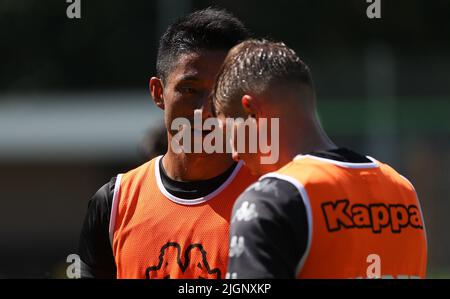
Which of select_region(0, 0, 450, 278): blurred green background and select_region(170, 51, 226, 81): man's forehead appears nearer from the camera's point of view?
select_region(170, 51, 226, 81): man's forehead

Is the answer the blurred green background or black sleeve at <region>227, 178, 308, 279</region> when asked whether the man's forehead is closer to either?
black sleeve at <region>227, 178, 308, 279</region>

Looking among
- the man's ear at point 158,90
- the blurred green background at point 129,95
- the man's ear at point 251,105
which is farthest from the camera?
the blurred green background at point 129,95

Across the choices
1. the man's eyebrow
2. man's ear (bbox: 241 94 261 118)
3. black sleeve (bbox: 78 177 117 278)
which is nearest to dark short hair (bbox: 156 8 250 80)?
the man's eyebrow

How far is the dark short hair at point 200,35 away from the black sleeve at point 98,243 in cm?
67

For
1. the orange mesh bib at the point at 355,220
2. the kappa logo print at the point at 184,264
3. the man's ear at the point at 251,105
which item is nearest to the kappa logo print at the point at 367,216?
the orange mesh bib at the point at 355,220

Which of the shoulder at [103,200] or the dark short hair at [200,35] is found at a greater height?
the dark short hair at [200,35]

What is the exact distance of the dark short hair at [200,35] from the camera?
3920 mm

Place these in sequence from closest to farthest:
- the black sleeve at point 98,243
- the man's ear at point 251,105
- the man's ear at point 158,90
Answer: the man's ear at point 251,105 → the black sleeve at point 98,243 → the man's ear at point 158,90

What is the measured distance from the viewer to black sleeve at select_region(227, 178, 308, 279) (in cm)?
263

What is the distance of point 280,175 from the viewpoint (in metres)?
2.76

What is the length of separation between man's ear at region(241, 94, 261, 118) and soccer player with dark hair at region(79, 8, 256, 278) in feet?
2.86

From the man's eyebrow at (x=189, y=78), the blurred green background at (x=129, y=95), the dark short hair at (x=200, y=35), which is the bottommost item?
the blurred green background at (x=129, y=95)

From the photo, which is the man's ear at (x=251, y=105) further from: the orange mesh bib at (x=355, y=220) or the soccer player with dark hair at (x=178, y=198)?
the soccer player with dark hair at (x=178, y=198)

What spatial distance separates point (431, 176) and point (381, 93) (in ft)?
7.53
